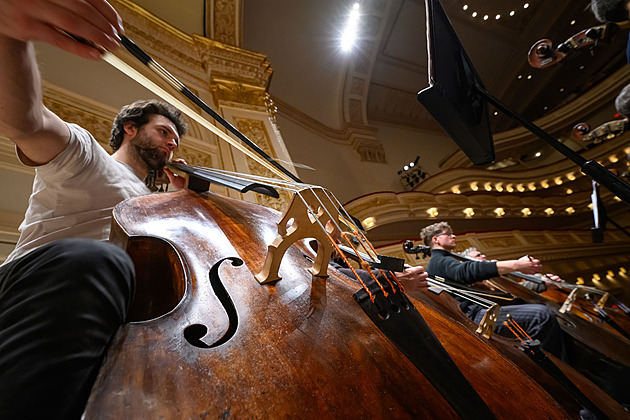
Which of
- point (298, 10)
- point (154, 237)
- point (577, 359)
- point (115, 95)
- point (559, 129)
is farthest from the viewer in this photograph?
point (559, 129)

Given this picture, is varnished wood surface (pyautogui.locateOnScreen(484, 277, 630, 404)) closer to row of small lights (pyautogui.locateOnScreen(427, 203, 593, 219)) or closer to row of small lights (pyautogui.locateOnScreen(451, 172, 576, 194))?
row of small lights (pyautogui.locateOnScreen(427, 203, 593, 219))

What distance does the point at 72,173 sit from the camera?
0.74 meters

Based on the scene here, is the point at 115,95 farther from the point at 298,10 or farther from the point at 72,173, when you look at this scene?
the point at 298,10

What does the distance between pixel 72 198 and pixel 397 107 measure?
9.42m

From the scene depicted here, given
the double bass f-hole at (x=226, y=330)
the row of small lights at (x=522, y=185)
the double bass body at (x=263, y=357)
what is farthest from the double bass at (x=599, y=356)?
the row of small lights at (x=522, y=185)

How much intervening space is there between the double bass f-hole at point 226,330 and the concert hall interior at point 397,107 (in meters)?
2.04

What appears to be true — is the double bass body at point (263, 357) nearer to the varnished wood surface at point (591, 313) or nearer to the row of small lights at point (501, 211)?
the varnished wood surface at point (591, 313)

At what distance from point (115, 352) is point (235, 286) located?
0.19m

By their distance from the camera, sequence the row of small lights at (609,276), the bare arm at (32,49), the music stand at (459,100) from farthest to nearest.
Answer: the row of small lights at (609,276), the music stand at (459,100), the bare arm at (32,49)

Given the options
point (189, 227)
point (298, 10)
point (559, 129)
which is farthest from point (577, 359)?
point (559, 129)

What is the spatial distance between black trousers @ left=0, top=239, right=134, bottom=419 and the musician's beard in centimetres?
88

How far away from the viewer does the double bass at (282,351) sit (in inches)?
10.0

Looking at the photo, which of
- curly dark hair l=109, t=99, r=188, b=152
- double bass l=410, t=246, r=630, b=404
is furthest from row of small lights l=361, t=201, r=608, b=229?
curly dark hair l=109, t=99, r=188, b=152

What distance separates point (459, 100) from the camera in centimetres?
67
